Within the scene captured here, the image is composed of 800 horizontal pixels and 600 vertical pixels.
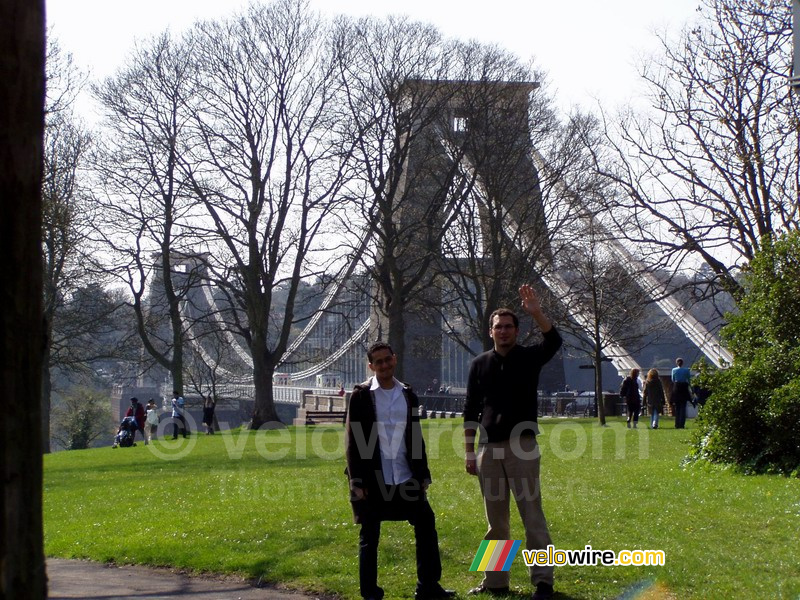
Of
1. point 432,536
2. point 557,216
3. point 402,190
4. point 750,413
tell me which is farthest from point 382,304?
point 432,536

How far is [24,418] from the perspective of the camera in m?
3.24

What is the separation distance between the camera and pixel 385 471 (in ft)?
20.2

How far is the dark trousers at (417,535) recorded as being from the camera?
6.07 m

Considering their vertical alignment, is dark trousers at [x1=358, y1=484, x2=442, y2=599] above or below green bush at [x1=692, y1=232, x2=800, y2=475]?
below

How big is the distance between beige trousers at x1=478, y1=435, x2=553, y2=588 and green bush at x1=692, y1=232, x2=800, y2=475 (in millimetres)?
6749

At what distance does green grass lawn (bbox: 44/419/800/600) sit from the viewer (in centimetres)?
674

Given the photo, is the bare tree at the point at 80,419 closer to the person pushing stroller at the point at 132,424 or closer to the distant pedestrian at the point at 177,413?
the distant pedestrian at the point at 177,413

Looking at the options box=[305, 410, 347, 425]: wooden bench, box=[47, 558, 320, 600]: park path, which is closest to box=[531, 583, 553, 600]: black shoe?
box=[47, 558, 320, 600]: park path

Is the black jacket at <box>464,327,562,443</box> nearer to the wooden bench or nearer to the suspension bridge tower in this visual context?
the suspension bridge tower

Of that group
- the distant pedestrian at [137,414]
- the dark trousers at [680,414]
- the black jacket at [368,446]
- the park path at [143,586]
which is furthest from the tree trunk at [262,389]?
the black jacket at [368,446]

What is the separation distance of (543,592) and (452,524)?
9.66 feet

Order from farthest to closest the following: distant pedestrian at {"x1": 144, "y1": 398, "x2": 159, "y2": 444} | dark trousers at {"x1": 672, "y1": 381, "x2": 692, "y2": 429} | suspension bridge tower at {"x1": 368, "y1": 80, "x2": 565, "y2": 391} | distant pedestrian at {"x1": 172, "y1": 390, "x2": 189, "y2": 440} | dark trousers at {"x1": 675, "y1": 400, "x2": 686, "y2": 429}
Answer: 1. suspension bridge tower at {"x1": 368, "y1": 80, "x2": 565, "y2": 391}
2. distant pedestrian at {"x1": 172, "y1": 390, "x2": 189, "y2": 440}
3. distant pedestrian at {"x1": 144, "y1": 398, "x2": 159, "y2": 444}
4. dark trousers at {"x1": 675, "y1": 400, "x2": 686, "y2": 429}
5. dark trousers at {"x1": 672, "y1": 381, "x2": 692, "y2": 429}

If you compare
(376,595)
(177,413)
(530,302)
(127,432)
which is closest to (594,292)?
(177,413)

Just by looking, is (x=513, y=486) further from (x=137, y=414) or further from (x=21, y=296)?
(x=137, y=414)
